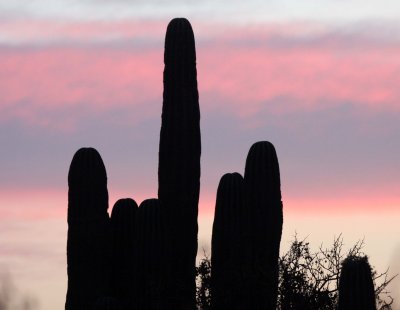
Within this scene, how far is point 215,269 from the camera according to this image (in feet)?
148

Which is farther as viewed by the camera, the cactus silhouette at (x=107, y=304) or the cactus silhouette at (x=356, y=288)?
the cactus silhouette at (x=107, y=304)

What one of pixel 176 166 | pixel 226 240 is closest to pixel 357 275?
pixel 226 240

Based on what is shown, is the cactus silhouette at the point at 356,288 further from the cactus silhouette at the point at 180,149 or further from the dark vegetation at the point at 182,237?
the cactus silhouette at the point at 180,149

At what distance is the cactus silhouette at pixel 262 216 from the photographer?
44.5 metres

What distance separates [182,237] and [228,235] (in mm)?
3532

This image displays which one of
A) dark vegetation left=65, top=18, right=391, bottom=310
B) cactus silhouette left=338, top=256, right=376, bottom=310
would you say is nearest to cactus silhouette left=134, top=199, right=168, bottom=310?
dark vegetation left=65, top=18, right=391, bottom=310


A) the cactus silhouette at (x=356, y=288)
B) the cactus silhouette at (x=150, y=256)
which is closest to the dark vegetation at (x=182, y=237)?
the cactus silhouette at (x=150, y=256)

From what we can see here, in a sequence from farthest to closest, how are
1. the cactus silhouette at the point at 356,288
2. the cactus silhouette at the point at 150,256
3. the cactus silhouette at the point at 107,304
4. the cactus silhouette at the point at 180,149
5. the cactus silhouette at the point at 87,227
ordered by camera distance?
the cactus silhouette at the point at 180,149
the cactus silhouette at the point at 87,227
the cactus silhouette at the point at 150,256
the cactus silhouette at the point at 107,304
the cactus silhouette at the point at 356,288

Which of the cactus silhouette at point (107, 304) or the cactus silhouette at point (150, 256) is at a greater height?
the cactus silhouette at point (150, 256)

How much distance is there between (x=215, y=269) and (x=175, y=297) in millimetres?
1653

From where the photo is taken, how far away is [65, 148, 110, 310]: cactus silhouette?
4700cm

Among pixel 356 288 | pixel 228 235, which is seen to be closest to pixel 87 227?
pixel 228 235

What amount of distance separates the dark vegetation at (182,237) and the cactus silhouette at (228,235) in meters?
0.03

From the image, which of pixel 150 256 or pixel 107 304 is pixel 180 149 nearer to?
pixel 150 256
